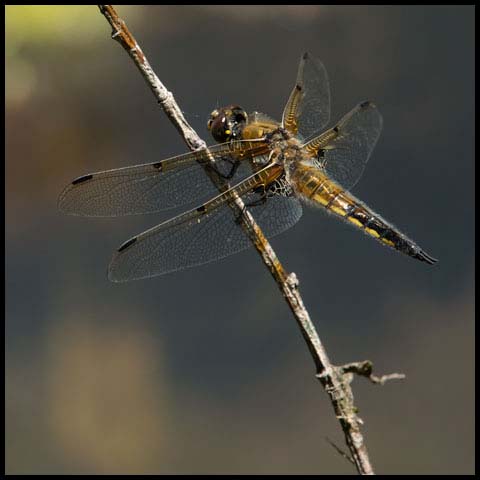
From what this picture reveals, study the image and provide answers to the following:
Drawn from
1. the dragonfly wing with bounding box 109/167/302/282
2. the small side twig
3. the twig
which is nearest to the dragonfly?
the dragonfly wing with bounding box 109/167/302/282

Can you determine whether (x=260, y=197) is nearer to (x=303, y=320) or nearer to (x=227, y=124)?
(x=227, y=124)

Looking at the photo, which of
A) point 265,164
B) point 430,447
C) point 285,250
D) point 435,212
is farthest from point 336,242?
point 265,164

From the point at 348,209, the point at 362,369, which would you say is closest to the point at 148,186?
the point at 348,209

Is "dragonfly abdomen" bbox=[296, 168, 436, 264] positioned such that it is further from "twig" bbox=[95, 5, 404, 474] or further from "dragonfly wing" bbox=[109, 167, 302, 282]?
"twig" bbox=[95, 5, 404, 474]

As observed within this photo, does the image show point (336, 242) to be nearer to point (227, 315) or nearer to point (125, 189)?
point (227, 315)

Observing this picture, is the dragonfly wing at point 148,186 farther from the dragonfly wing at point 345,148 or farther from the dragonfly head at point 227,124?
the dragonfly wing at point 345,148

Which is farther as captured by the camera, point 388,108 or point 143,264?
point 388,108
